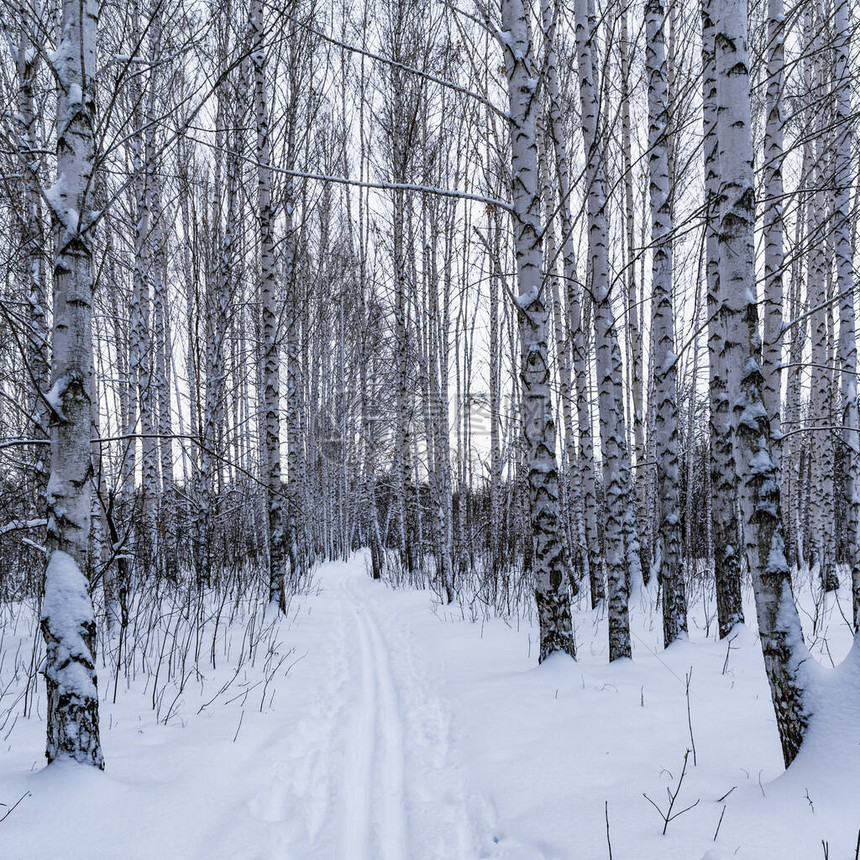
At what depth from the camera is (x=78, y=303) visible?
2.53m

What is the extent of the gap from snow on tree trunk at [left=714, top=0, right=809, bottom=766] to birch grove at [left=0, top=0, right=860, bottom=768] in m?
0.01

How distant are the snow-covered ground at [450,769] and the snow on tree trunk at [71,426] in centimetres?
28

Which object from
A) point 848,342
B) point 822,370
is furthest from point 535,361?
point 822,370

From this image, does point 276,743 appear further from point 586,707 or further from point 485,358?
point 485,358

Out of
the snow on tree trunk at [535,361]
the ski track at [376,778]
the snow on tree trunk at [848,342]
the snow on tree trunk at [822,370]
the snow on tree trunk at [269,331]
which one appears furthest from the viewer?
the snow on tree trunk at [822,370]

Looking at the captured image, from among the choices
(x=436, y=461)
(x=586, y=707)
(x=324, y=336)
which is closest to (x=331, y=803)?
(x=586, y=707)

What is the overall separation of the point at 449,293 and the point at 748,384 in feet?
29.6

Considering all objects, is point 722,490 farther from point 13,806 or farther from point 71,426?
point 13,806

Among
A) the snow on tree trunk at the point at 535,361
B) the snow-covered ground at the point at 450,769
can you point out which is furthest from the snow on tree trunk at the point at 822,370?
the snow on tree trunk at the point at 535,361

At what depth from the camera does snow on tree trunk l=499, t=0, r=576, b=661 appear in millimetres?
4363

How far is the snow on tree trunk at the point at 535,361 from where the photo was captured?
436 cm

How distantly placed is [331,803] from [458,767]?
2.58ft

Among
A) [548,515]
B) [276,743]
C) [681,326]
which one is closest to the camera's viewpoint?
[276,743]

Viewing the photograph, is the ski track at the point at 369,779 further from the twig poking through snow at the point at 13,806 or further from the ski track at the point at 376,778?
the twig poking through snow at the point at 13,806
